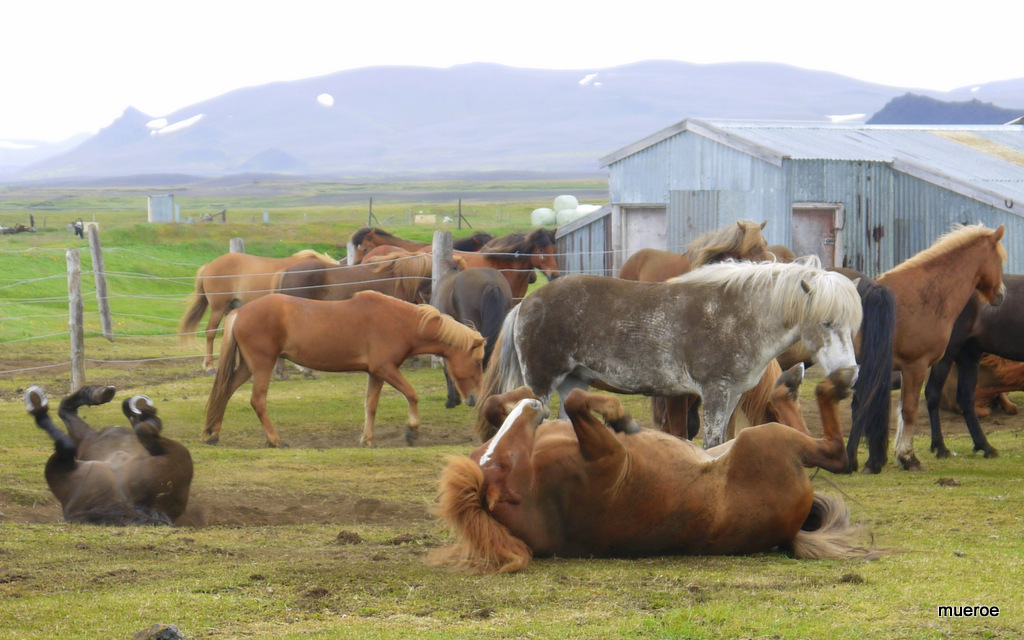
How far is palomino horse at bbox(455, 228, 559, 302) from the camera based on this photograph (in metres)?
16.5

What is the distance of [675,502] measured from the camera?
4551mm

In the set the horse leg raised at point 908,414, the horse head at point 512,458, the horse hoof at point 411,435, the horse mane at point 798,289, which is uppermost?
the horse mane at point 798,289

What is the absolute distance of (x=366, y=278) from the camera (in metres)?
15.3

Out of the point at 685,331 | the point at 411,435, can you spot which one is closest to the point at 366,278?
the point at 411,435

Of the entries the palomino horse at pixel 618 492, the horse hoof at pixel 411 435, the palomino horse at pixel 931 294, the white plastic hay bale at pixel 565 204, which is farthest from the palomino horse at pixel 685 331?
the white plastic hay bale at pixel 565 204

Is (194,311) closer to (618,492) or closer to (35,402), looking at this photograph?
(35,402)

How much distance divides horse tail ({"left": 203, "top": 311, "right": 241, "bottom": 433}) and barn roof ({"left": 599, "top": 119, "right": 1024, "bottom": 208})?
1009cm

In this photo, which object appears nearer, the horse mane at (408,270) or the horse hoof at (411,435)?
the horse hoof at (411,435)

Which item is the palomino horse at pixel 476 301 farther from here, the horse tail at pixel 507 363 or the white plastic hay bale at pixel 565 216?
the white plastic hay bale at pixel 565 216

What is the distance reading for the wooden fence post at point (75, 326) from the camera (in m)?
11.7

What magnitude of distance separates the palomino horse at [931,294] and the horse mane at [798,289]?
2.05 metres

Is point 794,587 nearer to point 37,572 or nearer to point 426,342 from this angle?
point 37,572

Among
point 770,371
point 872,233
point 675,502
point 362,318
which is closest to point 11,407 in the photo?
point 362,318

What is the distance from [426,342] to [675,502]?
20.0 feet
